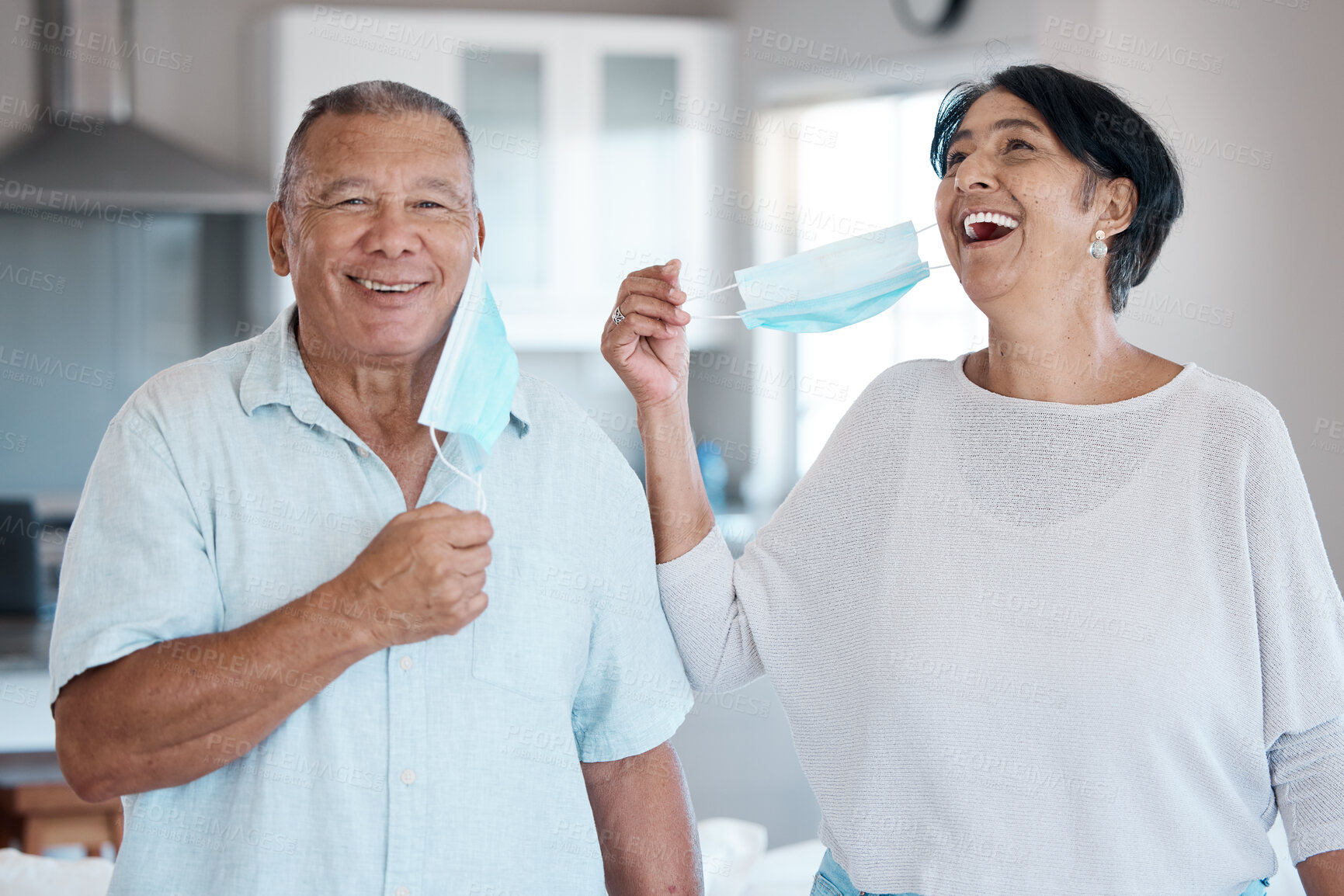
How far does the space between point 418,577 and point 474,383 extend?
0.83ft

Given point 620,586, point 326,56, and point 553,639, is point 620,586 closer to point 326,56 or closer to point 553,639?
point 553,639

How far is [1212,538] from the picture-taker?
128 cm

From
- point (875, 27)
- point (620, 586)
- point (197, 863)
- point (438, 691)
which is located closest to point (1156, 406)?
point (620, 586)

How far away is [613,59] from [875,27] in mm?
1013

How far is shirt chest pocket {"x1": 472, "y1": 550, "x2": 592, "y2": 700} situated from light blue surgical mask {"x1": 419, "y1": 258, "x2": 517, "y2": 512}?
0.29 feet

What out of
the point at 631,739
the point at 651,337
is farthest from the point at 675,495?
the point at 631,739

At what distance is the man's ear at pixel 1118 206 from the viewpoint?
140cm

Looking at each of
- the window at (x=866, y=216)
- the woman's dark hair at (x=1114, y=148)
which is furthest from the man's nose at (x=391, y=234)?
the window at (x=866, y=216)

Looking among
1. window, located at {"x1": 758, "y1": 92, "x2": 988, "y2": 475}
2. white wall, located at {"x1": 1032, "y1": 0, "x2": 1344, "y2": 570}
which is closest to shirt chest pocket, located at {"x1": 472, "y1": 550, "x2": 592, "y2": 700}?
white wall, located at {"x1": 1032, "y1": 0, "x2": 1344, "y2": 570}

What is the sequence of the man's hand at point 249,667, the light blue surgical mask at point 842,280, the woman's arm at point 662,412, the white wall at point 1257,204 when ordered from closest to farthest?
the man's hand at point 249,667 < the woman's arm at point 662,412 < the light blue surgical mask at point 842,280 < the white wall at point 1257,204

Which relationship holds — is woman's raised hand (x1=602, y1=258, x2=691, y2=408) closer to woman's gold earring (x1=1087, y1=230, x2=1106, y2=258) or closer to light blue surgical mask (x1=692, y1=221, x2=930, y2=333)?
light blue surgical mask (x1=692, y1=221, x2=930, y2=333)

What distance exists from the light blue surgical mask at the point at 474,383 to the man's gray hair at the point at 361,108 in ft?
0.55

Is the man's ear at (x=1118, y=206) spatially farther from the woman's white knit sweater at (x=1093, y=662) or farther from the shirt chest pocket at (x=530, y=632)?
the shirt chest pocket at (x=530, y=632)

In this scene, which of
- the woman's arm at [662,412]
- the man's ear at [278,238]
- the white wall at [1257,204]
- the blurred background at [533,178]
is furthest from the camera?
the blurred background at [533,178]
